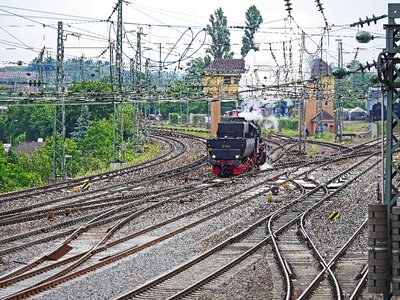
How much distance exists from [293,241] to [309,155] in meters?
34.0

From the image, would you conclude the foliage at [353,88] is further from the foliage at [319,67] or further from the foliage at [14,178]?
the foliage at [14,178]

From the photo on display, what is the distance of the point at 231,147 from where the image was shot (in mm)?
39750

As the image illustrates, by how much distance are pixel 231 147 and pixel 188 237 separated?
18.5m

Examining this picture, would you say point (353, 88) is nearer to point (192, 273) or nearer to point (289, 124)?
point (289, 124)

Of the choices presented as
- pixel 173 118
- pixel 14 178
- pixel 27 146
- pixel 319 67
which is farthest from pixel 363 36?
pixel 173 118

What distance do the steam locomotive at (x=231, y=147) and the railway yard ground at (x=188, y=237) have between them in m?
0.93

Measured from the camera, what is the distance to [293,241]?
20.9 metres

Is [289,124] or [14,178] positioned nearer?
[14,178]

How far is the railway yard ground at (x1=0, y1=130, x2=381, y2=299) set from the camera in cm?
1527

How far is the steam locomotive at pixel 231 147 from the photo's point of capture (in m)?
39.6

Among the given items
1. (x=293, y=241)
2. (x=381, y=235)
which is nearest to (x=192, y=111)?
(x=293, y=241)

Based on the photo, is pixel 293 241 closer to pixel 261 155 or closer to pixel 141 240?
pixel 141 240

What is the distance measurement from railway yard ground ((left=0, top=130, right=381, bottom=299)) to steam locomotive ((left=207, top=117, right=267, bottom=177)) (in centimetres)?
93

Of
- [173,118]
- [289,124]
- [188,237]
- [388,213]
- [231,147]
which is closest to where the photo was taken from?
[388,213]
